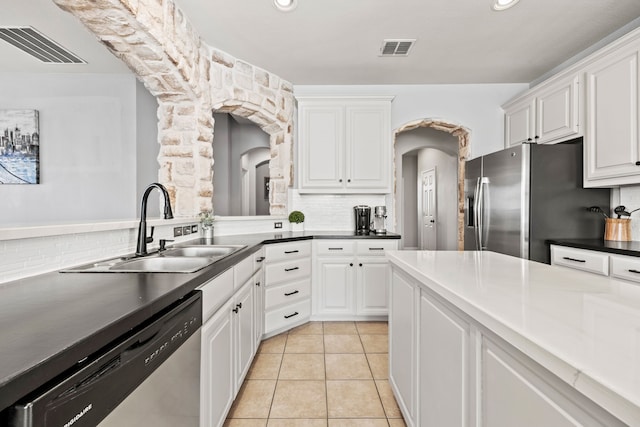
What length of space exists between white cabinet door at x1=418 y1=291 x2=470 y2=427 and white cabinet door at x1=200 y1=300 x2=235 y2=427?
0.92 meters

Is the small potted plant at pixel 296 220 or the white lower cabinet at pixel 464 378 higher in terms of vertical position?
the small potted plant at pixel 296 220

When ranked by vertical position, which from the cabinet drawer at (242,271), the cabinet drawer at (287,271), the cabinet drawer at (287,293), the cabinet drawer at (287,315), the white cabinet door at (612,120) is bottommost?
the cabinet drawer at (287,315)

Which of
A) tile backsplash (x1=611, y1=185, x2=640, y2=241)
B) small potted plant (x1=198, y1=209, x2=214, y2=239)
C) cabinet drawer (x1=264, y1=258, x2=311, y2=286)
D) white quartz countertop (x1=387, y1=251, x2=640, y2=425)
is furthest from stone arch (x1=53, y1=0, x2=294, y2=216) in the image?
tile backsplash (x1=611, y1=185, x2=640, y2=241)

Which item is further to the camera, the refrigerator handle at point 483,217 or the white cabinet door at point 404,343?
the refrigerator handle at point 483,217

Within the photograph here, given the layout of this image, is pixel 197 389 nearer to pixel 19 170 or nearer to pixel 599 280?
pixel 599 280

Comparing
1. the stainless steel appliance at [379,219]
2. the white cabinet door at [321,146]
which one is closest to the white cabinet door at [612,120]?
the stainless steel appliance at [379,219]

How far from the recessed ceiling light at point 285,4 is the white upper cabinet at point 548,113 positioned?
2404 mm

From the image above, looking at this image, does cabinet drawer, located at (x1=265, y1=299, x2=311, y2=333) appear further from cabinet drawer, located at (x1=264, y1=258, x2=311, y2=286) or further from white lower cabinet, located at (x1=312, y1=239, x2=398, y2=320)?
cabinet drawer, located at (x1=264, y1=258, x2=311, y2=286)

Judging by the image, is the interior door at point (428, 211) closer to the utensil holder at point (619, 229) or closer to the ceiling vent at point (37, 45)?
the utensil holder at point (619, 229)

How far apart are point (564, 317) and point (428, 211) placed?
6.93m

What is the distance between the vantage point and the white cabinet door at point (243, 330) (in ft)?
6.08

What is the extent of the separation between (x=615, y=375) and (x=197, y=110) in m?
3.05

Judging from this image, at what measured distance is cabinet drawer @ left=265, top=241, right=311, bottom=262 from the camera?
285cm

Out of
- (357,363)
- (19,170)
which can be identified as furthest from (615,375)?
(19,170)
